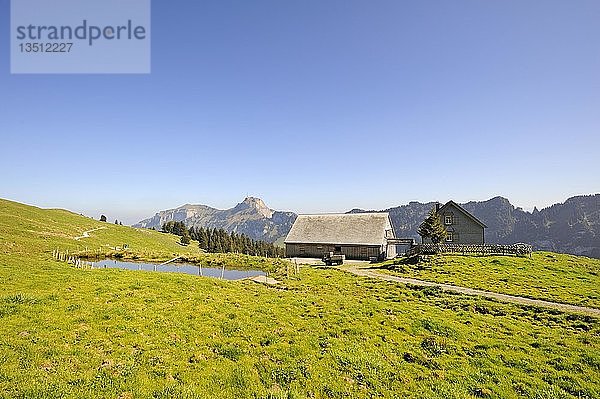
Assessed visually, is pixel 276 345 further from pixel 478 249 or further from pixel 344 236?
pixel 344 236

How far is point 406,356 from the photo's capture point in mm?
14969

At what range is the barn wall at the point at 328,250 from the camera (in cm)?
5750

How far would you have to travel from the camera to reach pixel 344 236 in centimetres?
6097

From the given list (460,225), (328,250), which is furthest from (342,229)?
(460,225)

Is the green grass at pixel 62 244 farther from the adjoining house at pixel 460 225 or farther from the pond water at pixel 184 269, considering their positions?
the adjoining house at pixel 460 225

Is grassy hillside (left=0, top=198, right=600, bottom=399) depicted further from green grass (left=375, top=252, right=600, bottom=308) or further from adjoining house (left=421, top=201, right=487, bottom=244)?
adjoining house (left=421, top=201, right=487, bottom=244)

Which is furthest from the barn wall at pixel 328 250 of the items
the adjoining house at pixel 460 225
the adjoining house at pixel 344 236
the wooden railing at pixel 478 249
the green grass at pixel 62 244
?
the adjoining house at pixel 460 225

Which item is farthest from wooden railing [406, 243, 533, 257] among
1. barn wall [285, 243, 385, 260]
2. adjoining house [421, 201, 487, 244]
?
adjoining house [421, 201, 487, 244]

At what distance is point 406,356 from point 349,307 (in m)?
7.71

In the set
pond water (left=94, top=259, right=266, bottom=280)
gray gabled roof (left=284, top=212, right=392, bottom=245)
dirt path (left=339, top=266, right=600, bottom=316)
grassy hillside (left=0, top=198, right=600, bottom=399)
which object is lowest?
pond water (left=94, top=259, right=266, bottom=280)

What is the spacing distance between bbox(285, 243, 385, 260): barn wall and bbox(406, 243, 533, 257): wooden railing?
6.78m

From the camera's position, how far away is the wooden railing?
1831 inches

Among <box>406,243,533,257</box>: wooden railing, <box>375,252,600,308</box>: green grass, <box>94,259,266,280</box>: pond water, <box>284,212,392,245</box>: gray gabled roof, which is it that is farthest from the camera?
<box>284,212,392,245</box>: gray gabled roof

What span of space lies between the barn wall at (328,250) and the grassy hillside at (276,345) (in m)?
30.9
